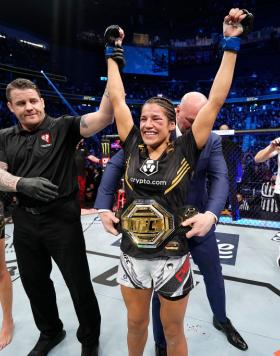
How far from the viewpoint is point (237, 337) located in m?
1.85

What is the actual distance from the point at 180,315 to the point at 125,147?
0.84 meters

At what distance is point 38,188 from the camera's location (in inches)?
56.7

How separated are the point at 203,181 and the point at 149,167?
1.89 feet

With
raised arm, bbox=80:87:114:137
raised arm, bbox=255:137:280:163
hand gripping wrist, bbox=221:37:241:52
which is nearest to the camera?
hand gripping wrist, bbox=221:37:241:52

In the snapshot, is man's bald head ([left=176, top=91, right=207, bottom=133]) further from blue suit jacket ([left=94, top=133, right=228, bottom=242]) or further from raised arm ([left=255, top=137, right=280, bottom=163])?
raised arm ([left=255, top=137, right=280, bottom=163])

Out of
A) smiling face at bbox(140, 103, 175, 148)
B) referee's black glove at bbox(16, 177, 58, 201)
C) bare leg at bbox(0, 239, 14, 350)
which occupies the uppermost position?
smiling face at bbox(140, 103, 175, 148)

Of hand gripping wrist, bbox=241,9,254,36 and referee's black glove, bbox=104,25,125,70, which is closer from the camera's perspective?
hand gripping wrist, bbox=241,9,254,36

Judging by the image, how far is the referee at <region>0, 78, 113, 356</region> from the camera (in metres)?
1.59

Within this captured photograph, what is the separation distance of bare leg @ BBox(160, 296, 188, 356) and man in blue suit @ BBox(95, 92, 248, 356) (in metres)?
0.33

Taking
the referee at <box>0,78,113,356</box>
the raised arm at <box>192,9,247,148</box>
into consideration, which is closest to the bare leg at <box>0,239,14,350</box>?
the referee at <box>0,78,113,356</box>

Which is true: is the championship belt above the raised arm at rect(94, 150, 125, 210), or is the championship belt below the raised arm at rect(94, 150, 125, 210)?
below

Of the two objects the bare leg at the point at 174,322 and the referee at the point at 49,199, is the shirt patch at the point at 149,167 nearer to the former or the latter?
the referee at the point at 49,199

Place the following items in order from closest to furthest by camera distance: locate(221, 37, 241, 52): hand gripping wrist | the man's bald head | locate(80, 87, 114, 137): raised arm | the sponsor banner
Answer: locate(221, 37, 241, 52): hand gripping wrist → locate(80, 87, 114, 137): raised arm → the man's bald head → the sponsor banner

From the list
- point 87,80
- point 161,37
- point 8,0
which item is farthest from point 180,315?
point 161,37
